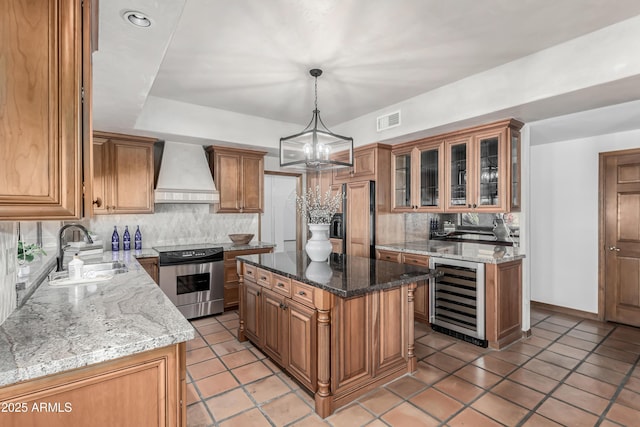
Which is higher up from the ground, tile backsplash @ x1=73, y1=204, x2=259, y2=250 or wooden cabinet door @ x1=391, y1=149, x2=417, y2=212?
wooden cabinet door @ x1=391, y1=149, x2=417, y2=212

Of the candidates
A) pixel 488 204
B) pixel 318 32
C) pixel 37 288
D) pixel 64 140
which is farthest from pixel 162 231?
pixel 488 204

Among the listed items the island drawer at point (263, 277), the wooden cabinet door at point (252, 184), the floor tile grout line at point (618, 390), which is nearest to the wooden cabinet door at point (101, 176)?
the wooden cabinet door at point (252, 184)

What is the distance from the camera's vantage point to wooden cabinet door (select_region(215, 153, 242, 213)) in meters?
4.57

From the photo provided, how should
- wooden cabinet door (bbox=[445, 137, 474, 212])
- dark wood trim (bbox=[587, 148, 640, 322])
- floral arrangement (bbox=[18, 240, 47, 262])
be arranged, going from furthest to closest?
1. dark wood trim (bbox=[587, 148, 640, 322])
2. wooden cabinet door (bbox=[445, 137, 474, 212])
3. floral arrangement (bbox=[18, 240, 47, 262])

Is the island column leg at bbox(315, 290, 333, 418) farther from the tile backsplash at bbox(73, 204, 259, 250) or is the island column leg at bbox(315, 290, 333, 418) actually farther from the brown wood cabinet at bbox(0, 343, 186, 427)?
the tile backsplash at bbox(73, 204, 259, 250)

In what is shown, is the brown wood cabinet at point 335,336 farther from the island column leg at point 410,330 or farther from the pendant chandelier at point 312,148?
the pendant chandelier at point 312,148

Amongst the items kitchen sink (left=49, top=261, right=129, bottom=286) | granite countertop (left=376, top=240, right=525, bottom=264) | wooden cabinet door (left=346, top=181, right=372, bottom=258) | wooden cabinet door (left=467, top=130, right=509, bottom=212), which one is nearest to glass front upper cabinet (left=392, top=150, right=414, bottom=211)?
wooden cabinet door (left=346, top=181, right=372, bottom=258)

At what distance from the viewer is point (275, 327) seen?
2709 millimetres

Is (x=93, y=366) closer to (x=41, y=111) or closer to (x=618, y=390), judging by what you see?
(x=41, y=111)

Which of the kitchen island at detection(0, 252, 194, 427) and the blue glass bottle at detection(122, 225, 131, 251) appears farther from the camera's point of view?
the blue glass bottle at detection(122, 225, 131, 251)

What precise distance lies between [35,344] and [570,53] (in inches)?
149

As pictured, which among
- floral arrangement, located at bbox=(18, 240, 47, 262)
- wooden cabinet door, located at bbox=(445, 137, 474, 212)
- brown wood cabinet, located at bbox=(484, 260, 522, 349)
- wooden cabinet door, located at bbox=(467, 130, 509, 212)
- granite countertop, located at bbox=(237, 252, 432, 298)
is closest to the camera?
floral arrangement, located at bbox=(18, 240, 47, 262)

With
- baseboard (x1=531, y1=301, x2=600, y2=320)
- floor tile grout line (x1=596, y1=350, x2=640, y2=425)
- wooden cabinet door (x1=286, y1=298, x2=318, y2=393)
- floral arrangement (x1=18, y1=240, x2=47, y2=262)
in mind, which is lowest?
floor tile grout line (x1=596, y1=350, x2=640, y2=425)

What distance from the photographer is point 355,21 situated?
2.29 metres
